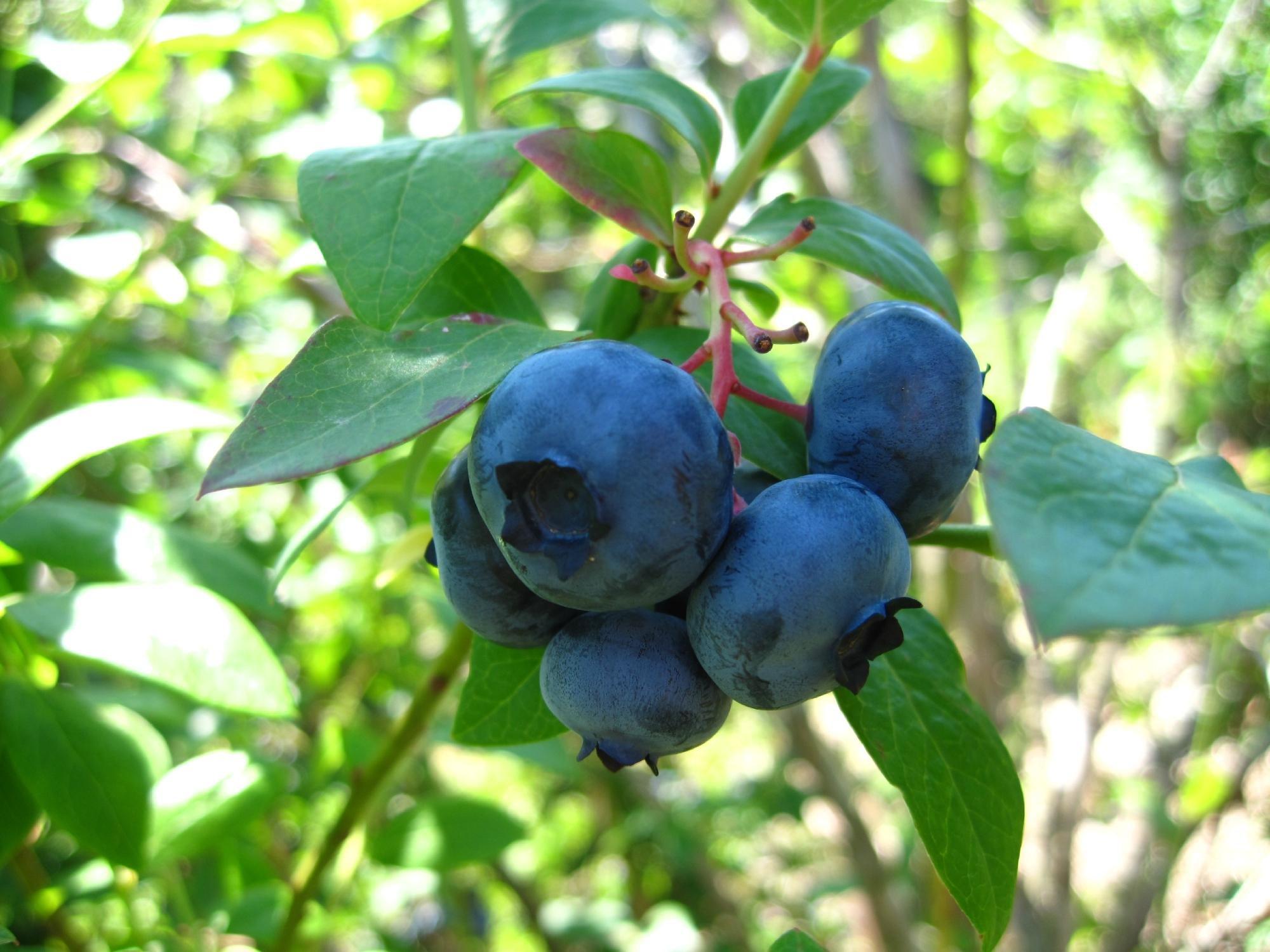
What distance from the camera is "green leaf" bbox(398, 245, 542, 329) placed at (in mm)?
624

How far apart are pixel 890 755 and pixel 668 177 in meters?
0.37

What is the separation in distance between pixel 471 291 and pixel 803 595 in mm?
322

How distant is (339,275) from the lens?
47 cm

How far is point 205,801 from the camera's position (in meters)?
0.87

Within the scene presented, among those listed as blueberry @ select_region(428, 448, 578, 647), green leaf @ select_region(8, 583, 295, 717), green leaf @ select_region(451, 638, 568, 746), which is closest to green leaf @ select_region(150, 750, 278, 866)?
green leaf @ select_region(8, 583, 295, 717)

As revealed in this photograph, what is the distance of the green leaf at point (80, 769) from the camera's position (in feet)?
2.11

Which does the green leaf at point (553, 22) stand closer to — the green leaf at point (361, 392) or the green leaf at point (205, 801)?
the green leaf at point (361, 392)

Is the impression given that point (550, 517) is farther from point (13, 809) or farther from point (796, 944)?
point (13, 809)

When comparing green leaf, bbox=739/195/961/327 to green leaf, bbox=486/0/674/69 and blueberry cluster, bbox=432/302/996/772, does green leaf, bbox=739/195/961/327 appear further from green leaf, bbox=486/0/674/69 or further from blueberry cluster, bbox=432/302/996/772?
green leaf, bbox=486/0/674/69

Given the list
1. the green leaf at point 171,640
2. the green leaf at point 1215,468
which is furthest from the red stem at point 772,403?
the green leaf at point 171,640

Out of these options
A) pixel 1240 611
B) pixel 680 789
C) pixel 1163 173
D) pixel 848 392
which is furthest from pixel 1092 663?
pixel 1240 611

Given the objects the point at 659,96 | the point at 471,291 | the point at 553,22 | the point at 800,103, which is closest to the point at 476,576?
the point at 471,291

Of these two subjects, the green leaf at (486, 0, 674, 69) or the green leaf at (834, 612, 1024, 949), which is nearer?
the green leaf at (834, 612, 1024, 949)

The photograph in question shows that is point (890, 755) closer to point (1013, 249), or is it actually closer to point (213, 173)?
point (213, 173)
